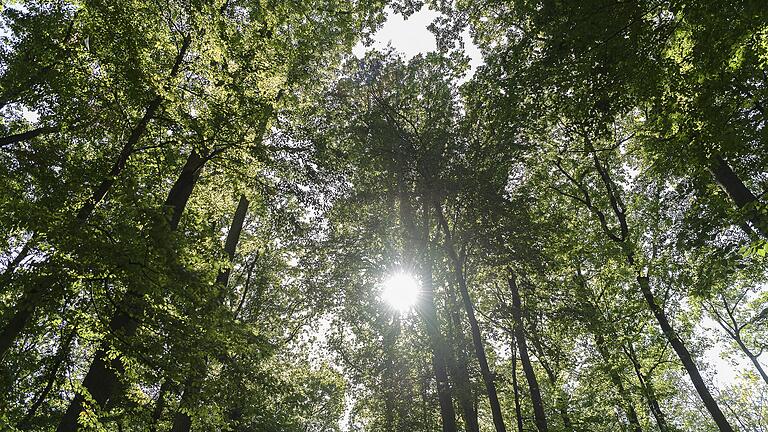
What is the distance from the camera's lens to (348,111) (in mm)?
14883

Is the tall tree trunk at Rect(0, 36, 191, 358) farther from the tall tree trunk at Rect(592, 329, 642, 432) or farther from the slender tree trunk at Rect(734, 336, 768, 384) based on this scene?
the slender tree trunk at Rect(734, 336, 768, 384)

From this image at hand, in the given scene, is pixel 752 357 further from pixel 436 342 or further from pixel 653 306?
pixel 436 342

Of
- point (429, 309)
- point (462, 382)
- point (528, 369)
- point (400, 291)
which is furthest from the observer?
point (528, 369)

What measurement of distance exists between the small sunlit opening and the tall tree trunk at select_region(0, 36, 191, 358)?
10.1m

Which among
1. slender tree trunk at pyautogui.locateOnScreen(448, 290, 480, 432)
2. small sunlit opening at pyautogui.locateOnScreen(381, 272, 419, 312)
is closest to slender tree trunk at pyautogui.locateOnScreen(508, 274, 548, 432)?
slender tree trunk at pyautogui.locateOnScreen(448, 290, 480, 432)

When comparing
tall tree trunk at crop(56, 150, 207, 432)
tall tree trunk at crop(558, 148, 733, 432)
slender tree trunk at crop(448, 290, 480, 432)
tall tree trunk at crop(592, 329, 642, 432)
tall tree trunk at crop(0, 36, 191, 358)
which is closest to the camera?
tall tree trunk at crop(0, 36, 191, 358)

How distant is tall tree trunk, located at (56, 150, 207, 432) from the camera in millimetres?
6613

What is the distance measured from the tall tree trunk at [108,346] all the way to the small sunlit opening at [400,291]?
8.59 meters

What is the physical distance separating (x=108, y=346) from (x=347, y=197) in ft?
28.8

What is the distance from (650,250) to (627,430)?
8136mm

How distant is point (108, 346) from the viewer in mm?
7336

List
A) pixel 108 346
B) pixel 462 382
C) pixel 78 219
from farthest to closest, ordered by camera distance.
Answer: pixel 462 382
pixel 108 346
pixel 78 219

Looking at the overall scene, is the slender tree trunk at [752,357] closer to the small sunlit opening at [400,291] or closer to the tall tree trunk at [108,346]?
the small sunlit opening at [400,291]

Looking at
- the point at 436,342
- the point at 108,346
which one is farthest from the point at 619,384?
the point at 108,346
